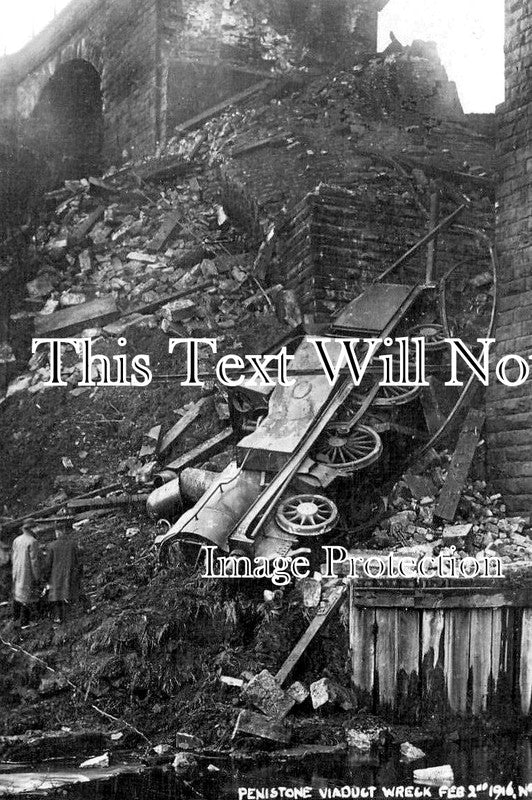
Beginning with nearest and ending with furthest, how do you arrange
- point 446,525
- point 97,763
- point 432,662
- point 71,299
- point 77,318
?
point 97,763 < point 432,662 < point 446,525 < point 77,318 < point 71,299

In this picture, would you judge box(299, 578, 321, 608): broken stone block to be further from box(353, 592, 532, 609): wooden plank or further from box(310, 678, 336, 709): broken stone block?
box(310, 678, 336, 709): broken stone block

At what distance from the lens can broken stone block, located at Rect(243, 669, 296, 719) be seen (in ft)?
21.7

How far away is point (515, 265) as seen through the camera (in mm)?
9109

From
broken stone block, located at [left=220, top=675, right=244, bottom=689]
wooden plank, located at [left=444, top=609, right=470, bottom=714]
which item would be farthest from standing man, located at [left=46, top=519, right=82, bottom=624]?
wooden plank, located at [left=444, top=609, right=470, bottom=714]

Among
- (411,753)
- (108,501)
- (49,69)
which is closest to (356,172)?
(108,501)

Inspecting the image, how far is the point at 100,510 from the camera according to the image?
912 centimetres

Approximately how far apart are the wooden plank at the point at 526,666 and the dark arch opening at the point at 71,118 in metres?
11.5

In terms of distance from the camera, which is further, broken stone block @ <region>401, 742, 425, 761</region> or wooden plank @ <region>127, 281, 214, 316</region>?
wooden plank @ <region>127, 281, 214, 316</region>

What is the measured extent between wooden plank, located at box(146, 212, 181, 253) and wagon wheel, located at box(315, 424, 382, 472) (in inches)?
188

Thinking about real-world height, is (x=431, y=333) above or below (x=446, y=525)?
above

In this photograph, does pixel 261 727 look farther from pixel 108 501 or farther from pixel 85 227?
pixel 85 227

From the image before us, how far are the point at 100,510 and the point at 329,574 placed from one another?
275 cm

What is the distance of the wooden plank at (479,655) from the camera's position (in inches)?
278

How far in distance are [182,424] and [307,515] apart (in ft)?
7.70
